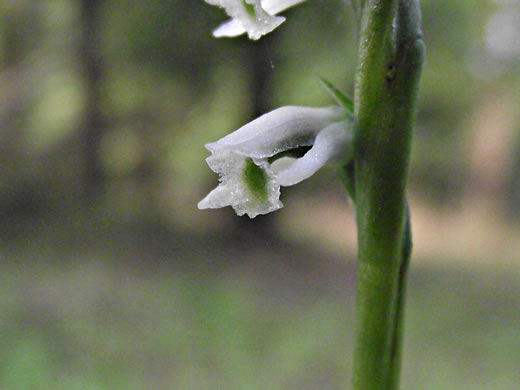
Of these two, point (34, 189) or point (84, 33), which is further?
point (34, 189)

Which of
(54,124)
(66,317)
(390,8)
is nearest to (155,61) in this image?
(54,124)

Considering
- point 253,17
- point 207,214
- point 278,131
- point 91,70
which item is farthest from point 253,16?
point 207,214

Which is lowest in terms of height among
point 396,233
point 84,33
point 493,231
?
point 396,233

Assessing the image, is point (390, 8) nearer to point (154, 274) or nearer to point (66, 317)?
point (66, 317)

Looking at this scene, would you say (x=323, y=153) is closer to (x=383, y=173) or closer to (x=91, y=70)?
(x=383, y=173)

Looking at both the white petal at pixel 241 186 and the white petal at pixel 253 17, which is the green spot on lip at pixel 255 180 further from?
the white petal at pixel 253 17

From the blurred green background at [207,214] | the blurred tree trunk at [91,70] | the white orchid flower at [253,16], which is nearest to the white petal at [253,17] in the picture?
the white orchid flower at [253,16]

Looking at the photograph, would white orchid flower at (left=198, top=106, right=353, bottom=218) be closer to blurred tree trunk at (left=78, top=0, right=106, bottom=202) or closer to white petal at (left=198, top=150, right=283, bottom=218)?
white petal at (left=198, top=150, right=283, bottom=218)
